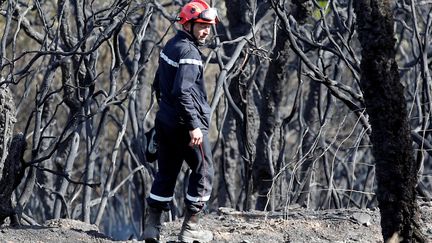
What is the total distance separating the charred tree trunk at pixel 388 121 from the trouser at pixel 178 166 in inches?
57.6

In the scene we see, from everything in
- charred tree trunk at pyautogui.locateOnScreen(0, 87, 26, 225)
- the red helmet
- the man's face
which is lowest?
charred tree trunk at pyautogui.locateOnScreen(0, 87, 26, 225)

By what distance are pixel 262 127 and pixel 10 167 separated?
4325 mm

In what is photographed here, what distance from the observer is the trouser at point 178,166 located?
7172 mm

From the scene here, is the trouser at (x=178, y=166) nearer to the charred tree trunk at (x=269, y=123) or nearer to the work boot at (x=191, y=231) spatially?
the work boot at (x=191, y=231)

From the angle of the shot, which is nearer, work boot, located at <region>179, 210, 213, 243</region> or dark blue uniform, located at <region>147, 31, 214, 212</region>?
dark blue uniform, located at <region>147, 31, 214, 212</region>

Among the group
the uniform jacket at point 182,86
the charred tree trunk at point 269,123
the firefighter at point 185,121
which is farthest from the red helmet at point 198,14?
the charred tree trunk at point 269,123

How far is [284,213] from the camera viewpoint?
8.44 m

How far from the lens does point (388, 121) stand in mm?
5996

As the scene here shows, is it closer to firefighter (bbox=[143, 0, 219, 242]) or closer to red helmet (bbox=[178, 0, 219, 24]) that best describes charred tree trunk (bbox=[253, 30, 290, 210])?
firefighter (bbox=[143, 0, 219, 242])

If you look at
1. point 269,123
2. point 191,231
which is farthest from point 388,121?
point 269,123

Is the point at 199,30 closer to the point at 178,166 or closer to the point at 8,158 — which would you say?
the point at 178,166

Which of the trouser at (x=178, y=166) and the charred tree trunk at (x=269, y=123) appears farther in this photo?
the charred tree trunk at (x=269, y=123)

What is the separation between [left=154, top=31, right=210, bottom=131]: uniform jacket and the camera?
6.89 metres

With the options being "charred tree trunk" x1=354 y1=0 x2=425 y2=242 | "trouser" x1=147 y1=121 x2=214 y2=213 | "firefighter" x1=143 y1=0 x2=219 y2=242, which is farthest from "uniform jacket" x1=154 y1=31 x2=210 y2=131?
"charred tree trunk" x1=354 y1=0 x2=425 y2=242
